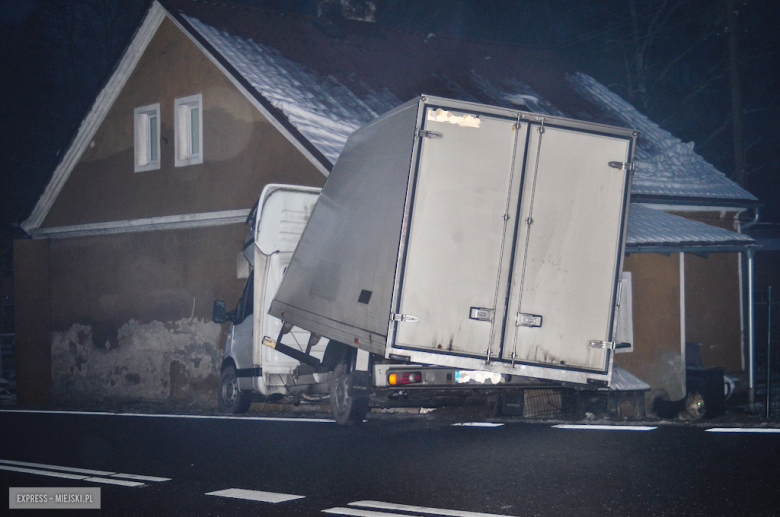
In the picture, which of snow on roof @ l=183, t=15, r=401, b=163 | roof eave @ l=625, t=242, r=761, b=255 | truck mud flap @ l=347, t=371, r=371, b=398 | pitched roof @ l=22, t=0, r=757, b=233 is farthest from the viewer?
pitched roof @ l=22, t=0, r=757, b=233

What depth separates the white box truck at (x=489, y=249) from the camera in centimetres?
854

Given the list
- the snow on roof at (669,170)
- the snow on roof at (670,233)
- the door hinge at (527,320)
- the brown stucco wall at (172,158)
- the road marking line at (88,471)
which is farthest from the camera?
the snow on roof at (669,170)

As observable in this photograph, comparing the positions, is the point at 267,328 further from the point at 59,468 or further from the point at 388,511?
the point at 388,511

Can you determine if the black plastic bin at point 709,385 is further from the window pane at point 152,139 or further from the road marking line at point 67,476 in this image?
the road marking line at point 67,476

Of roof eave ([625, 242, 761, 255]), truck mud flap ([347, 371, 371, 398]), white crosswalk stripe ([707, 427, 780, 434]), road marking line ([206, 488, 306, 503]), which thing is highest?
roof eave ([625, 242, 761, 255])

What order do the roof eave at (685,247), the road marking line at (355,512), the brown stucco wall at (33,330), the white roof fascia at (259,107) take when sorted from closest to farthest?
the road marking line at (355,512) < the roof eave at (685,247) < the white roof fascia at (259,107) < the brown stucco wall at (33,330)

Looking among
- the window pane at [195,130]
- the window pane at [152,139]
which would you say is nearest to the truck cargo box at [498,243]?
the window pane at [195,130]

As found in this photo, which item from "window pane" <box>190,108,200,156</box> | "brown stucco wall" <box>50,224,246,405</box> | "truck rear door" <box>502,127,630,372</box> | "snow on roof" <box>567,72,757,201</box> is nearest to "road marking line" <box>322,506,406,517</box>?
"truck rear door" <box>502,127,630,372</box>

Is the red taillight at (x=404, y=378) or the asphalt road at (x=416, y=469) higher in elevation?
the red taillight at (x=404, y=378)

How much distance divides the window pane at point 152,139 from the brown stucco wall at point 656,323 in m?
10.2

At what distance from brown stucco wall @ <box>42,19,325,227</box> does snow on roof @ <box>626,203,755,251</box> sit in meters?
5.59

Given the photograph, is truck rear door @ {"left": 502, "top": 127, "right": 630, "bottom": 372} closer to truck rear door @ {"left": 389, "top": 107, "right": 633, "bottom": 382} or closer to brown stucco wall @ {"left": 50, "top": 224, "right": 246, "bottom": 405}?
truck rear door @ {"left": 389, "top": 107, "right": 633, "bottom": 382}

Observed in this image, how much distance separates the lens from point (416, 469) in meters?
7.23

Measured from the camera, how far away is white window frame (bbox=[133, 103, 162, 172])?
804 inches
